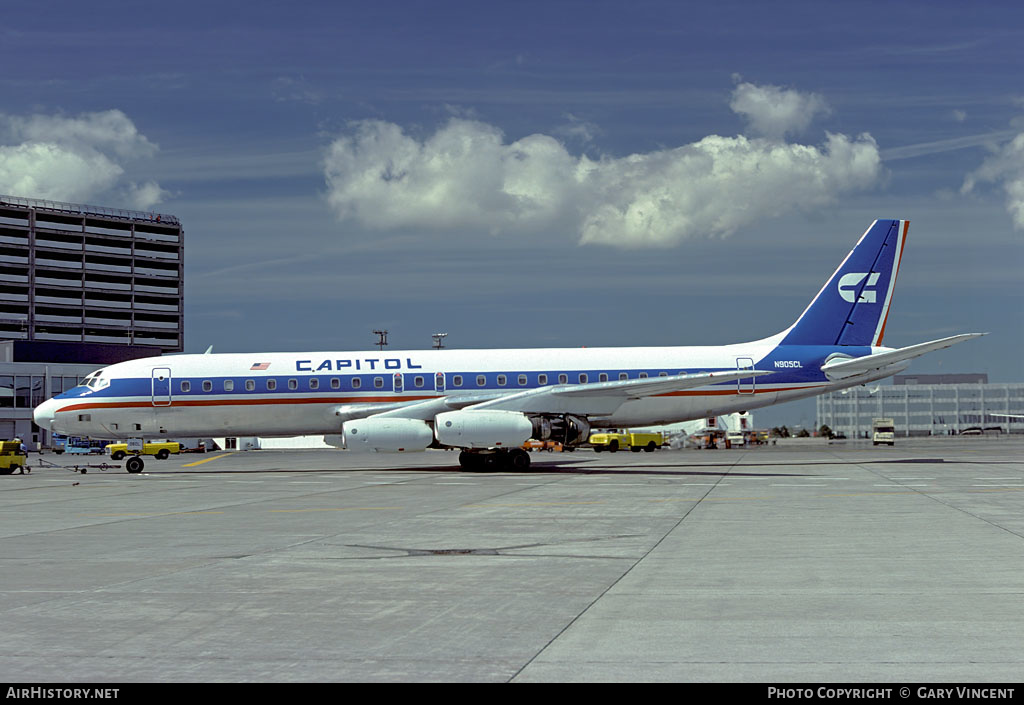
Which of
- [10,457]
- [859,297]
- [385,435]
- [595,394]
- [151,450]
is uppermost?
[859,297]

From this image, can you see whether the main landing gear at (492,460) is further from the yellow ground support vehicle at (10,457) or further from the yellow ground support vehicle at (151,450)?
the yellow ground support vehicle at (151,450)

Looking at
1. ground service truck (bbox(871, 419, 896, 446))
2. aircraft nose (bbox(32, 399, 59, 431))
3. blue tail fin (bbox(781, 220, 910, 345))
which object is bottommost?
ground service truck (bbox(871, 419, 896, 446))

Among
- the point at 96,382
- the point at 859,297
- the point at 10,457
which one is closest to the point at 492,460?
the point at 96,382

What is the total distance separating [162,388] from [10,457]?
9327mm

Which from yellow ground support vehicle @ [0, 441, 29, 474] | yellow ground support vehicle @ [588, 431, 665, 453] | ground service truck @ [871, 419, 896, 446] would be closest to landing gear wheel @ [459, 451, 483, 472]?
yellow ground support vehicle @ [0, 441, 29, 474]

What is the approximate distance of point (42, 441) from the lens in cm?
11425

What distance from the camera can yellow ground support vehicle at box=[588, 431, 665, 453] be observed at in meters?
70.5

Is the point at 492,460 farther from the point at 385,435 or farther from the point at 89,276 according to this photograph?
the point at 89,276

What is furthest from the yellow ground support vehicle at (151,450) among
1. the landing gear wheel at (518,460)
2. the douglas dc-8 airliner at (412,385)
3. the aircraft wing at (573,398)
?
the landing gear wheel at (518,460)

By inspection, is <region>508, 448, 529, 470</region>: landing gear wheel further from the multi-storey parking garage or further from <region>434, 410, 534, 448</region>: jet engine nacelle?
the multi-storey parking garage

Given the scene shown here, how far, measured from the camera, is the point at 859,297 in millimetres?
39906

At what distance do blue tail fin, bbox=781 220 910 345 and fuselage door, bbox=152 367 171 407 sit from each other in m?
22.5

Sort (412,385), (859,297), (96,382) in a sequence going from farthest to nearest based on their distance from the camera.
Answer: (859,297) → (96,382) → (412,385)
